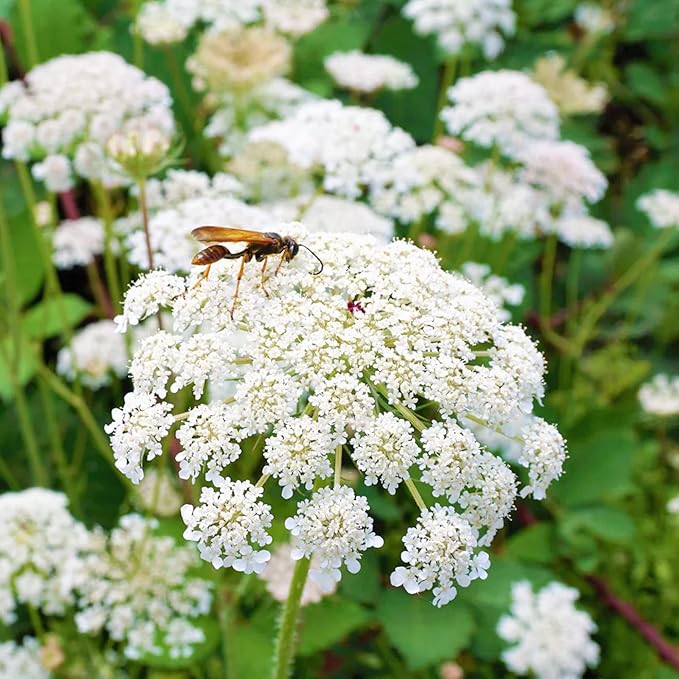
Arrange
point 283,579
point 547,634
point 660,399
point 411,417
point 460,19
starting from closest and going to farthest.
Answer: point 411,417, point 283,579, point 547,634, point 460,19, point 660,399

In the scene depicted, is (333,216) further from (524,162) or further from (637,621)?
(637,621)

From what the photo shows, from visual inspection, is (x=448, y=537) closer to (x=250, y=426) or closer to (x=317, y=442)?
(x=317, y=442)

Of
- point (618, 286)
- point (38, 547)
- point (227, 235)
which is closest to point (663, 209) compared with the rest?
point (618, 286)

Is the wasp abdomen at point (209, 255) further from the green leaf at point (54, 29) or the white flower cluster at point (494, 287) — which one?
the green leaf at point (54, 29)

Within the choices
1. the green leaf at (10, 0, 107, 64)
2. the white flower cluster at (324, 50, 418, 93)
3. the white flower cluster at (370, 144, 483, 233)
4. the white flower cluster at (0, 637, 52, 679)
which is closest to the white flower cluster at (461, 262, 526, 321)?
the white flower cluster at (370, 144, 483, 233)

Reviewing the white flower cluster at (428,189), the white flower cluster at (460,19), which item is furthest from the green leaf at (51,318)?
the white flower cluster at (460,19)

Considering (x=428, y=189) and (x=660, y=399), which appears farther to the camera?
(x=660, y=399)

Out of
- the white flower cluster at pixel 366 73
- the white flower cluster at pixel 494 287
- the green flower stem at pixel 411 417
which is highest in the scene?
the green flower stem at pixel 411 417

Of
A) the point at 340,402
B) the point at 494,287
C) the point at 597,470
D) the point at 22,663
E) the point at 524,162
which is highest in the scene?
the point at 340,402
